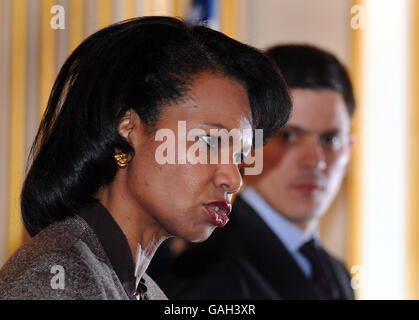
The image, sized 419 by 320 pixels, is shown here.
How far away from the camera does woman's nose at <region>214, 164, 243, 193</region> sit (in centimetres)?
75

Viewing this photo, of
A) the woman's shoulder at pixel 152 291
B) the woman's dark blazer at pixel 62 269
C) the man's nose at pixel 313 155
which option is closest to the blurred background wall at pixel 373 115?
the man's nose at pixel 313 155

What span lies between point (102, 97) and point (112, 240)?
0.45 feet

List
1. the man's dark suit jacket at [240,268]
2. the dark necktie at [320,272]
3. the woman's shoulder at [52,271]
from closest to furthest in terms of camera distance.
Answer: the woman's shoulder at [52,271]
the man's dark suit jacket at [240,268]
the dark necktie at [320,272]

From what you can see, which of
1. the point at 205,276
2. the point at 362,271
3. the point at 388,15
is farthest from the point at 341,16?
the point at 205,276

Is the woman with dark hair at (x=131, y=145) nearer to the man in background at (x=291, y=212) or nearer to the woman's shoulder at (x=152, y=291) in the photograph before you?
the woman's shoulder at (x=152, y=291)

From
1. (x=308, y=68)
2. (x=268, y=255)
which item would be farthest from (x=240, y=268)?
(x=308, y=68)

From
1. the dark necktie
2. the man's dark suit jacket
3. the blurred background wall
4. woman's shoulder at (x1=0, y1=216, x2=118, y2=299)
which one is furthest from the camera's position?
the blurred background wall

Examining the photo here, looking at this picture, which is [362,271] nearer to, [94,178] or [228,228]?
[228,228]

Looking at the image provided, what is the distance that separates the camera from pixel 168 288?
126 centimetres

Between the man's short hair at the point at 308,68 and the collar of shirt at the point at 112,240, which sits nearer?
the collar of shirt at the point at 112,240

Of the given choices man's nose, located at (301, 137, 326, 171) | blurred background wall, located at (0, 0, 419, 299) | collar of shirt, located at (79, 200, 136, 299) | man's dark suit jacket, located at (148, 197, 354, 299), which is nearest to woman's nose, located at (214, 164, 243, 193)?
collar of shirt, located at (79, 200, 136, 299)

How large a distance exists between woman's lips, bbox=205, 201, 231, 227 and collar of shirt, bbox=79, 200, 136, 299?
88 mm

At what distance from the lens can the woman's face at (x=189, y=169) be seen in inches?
29.5

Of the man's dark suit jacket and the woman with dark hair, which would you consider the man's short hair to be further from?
the woman with dark hair
